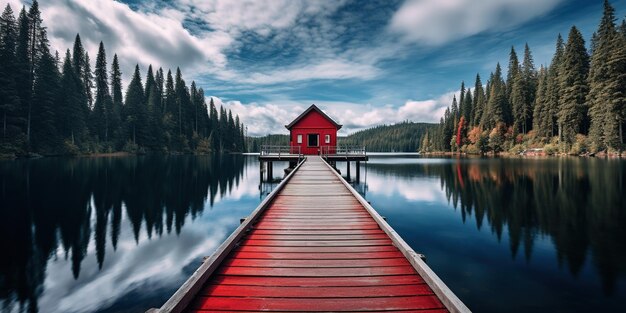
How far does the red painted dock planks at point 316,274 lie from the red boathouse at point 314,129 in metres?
28.1

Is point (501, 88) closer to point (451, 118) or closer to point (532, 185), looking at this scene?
point (451, 118)

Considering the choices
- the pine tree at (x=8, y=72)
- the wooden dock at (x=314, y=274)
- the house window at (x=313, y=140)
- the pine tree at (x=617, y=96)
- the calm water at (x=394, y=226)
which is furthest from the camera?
the pine tree at (x=617, y=96)

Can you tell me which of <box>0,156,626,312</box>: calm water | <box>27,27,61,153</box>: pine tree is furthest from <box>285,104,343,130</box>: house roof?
<box>27,27,61,153</box>: pine tree

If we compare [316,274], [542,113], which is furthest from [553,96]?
[316,274]

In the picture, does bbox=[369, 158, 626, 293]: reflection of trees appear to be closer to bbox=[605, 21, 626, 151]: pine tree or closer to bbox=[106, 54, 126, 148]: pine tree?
bbox=[605, 21, 626, 151]: pine tree

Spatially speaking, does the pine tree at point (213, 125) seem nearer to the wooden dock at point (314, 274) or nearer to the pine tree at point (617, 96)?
the pine tree at point (617, 96)

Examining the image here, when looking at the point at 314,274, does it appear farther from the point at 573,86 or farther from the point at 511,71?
the point at 511,71

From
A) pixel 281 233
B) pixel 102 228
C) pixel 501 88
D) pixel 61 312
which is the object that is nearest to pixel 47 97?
pixel 102 228

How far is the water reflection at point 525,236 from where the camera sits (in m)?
6.84

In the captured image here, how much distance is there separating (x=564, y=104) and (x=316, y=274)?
62.3 meters

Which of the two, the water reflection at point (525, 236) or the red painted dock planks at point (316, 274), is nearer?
the red painted dock planks at point (316, 274)

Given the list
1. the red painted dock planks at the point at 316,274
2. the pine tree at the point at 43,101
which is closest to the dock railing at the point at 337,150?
the red painted dock planks at the point at 316,274

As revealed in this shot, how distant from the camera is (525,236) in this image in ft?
35.5

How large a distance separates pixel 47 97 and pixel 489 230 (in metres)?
62.3
